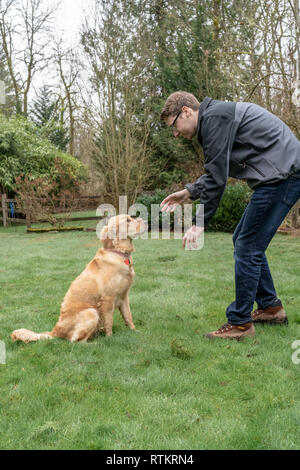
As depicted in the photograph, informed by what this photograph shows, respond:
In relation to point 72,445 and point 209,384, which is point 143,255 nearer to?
point 209,384

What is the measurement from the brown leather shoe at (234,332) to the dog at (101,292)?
89 cm

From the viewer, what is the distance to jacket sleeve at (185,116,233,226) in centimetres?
321

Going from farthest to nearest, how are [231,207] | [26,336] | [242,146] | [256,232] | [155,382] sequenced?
[231,207] → [26,336] → [256,232] → [242,146] → [155,382]

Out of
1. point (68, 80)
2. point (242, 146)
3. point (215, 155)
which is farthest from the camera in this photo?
point (68, 80)

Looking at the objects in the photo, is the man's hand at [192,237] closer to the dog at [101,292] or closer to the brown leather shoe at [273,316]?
the dog at [101,292]

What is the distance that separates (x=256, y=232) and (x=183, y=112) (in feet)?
4.04

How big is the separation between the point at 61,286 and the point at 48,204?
438 inches

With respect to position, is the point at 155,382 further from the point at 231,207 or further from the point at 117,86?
the point at 117,86

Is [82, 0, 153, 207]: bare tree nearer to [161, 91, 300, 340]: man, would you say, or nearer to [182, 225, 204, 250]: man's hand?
[161, 91, 300, 340]: man

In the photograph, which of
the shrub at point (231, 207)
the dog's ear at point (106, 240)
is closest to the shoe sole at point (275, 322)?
the dog's ear at point (106, 240)

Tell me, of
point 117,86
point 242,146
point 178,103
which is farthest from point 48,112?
point 242,146

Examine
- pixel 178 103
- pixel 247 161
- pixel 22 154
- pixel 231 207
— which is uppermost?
pixel 22 154

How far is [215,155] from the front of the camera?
3236 millimetres

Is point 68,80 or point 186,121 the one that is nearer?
point 186,121
